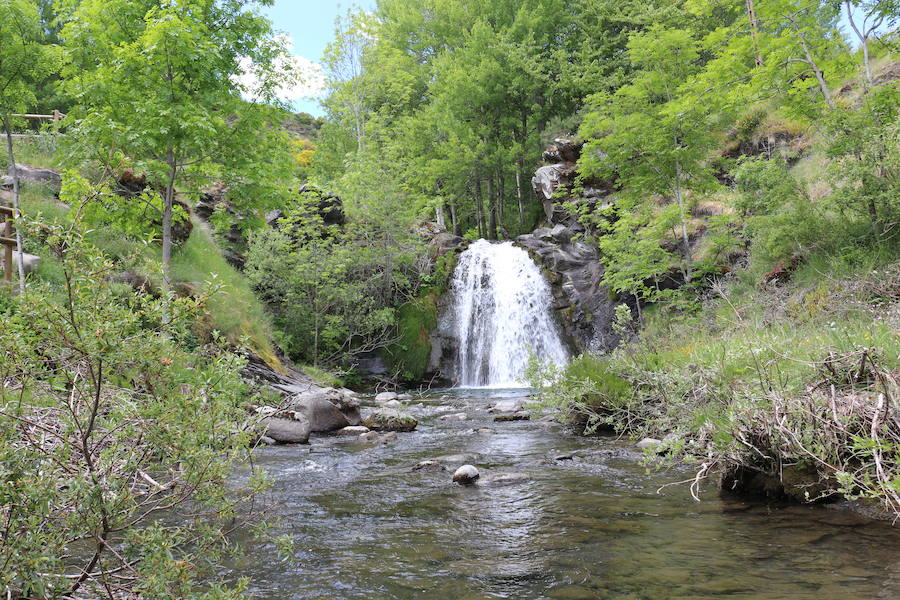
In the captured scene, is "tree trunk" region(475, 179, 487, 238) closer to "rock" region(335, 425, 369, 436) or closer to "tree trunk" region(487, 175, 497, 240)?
"tree trunk" region(487, 175, 497, 240)

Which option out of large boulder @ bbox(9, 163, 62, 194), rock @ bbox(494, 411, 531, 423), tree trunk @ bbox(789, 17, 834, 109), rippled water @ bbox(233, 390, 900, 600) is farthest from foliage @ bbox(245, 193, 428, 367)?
tree trunk @ bbox(789, 17, 834, 109)

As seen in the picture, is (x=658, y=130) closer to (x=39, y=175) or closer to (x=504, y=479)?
(x=504, y=479)

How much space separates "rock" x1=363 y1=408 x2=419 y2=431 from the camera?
369 inches

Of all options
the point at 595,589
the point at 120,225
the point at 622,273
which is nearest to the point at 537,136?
the point at 622,273

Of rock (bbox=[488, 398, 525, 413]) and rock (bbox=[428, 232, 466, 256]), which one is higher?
rock (bbox=[428, 232, 466, 256])

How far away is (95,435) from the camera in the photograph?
7.39 feet

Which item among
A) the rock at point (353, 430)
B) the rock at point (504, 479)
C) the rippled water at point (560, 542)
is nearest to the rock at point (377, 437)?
the rock at point (353, 430)

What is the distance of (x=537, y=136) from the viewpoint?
80.7 ft

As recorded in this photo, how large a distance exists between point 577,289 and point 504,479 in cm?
1302

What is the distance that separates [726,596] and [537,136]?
2375 cm

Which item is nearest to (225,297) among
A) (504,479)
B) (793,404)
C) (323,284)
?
(323,284)

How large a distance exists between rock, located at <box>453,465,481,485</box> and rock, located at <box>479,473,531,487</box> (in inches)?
3.6

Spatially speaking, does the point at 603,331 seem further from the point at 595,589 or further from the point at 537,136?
the point at 595,589

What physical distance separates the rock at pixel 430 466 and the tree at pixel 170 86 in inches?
236
